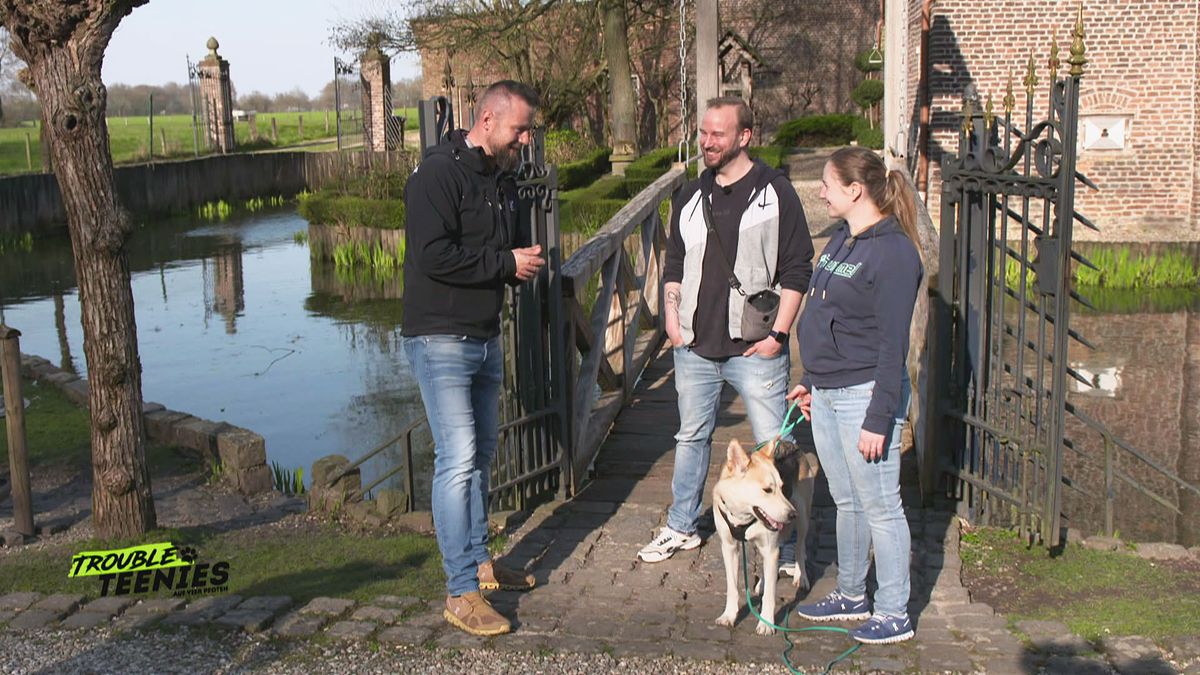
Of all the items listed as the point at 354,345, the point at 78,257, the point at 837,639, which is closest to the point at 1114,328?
the point at 354,345

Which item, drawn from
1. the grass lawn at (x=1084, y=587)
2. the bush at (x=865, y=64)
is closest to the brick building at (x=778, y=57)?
the bush at (x=865, y=64)

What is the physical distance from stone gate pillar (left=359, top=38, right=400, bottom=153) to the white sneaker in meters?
29.8

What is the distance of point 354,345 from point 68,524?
7.20m

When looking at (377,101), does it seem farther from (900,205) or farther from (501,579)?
(900,205)

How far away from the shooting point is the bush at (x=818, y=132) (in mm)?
32500

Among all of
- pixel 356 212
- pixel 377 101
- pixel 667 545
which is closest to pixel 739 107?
pixel 667 545

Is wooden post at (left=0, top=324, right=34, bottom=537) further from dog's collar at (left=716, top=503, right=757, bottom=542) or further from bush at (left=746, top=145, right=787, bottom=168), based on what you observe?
bush at (left=746, top=145, right=787, bottom=168)

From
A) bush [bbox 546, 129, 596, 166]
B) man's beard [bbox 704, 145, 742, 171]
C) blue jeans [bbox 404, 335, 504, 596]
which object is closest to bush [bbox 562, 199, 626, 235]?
bush [bbox 546, 129, 596, 166]

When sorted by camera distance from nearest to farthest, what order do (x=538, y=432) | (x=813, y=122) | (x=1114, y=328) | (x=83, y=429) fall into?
1. (x=538, y=432)
2. (x=83, y=429)
3. (x=1114, y=328)
4. (x=813, y=122)

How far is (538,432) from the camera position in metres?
6.00

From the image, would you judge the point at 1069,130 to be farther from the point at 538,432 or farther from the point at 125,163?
the point at 125,163

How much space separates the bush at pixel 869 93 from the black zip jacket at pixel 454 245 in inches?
1106

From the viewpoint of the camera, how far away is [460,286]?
14.7ft

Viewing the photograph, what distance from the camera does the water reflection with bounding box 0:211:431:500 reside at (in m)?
10.1
